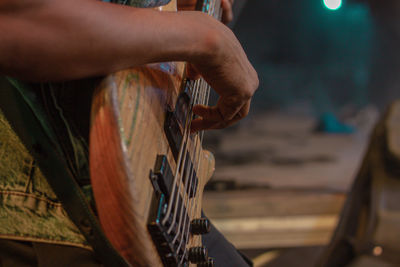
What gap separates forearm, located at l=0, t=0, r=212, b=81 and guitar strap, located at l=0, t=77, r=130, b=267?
79 mm

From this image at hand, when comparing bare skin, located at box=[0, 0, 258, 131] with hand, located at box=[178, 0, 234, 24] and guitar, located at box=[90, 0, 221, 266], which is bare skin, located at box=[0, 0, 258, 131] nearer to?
guitar, located at box=[90, 0, 221, 266]

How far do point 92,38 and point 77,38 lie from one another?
14 millimetres

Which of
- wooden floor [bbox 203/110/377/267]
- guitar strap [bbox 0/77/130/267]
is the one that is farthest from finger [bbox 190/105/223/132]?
wooden floor [bbox 203/110/377/267]

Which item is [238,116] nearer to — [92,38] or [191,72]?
[191,72]

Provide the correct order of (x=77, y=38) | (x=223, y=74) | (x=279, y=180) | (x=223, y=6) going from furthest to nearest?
1. (x=279, y=180)
2. (x=223, y=6)
3. (x=223, y=74)
4. (x=77, y=38)

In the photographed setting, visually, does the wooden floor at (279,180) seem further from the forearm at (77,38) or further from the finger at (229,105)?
the forearm at (77,38)

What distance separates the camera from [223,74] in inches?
19.5

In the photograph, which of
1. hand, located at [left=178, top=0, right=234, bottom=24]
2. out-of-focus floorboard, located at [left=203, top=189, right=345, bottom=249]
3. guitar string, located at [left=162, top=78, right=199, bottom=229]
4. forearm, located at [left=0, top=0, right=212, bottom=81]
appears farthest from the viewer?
out-of-focus floorboard, located at [left=203, top=189, right=345, bottom=249]

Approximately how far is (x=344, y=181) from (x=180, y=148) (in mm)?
2705

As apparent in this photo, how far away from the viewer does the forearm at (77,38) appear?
327 millimetres

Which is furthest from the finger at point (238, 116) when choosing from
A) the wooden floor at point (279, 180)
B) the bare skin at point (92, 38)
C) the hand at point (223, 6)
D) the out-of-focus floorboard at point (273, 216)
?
the out-of-focus floorboard at point (273, 216)

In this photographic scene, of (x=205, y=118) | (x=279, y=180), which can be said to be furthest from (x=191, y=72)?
(x=279, y=180)

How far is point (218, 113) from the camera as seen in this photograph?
0.57 meters

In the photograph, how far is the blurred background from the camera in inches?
109
